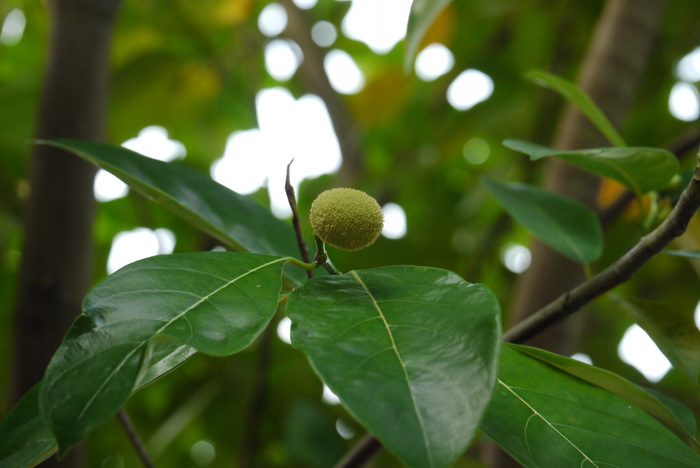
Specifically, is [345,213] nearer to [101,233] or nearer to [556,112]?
[556,112]

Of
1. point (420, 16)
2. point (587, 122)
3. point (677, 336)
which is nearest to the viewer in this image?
point (677, 336)

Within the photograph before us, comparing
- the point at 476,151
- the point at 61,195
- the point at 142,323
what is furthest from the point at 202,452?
the point at 142,323

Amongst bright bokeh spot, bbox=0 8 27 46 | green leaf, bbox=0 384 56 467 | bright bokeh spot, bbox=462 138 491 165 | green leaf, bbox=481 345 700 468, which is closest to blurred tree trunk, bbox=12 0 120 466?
green leaf, bbox=0 384 56 467

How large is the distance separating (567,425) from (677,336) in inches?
7.4

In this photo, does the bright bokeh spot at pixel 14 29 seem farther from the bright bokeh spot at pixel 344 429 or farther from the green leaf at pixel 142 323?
the green leaf at pixel 142 323

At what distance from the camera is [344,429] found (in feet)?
4.32

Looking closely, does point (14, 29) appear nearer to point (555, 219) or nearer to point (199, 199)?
point (199, 199)

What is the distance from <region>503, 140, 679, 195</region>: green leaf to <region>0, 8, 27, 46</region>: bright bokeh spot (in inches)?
58.7

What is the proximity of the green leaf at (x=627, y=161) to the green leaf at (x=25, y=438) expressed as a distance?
414 mm

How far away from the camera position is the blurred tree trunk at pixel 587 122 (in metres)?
0.98

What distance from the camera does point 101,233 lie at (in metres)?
1.63

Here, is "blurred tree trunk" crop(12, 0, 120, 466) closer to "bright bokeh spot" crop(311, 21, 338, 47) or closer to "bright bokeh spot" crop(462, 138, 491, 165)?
"bright bokeh spot" crop(311, 21, 338, 47)

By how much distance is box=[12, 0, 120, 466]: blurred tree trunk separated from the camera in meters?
0.78

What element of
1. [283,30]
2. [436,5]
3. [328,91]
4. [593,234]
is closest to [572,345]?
[593,234]
